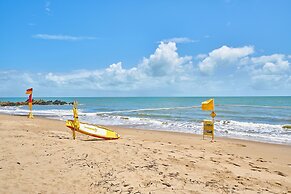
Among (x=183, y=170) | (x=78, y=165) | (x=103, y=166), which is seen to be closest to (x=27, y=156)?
(x=78, y=165)

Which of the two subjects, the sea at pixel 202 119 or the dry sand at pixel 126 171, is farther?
the sea at pixel 202 119

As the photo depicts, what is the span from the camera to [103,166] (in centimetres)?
592

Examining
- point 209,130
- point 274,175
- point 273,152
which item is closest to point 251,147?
point 273,152

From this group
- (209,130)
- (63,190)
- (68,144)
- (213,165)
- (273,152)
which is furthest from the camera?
(209,130)

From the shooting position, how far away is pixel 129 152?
737 centimetres

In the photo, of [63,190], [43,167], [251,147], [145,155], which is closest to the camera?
[63,190]

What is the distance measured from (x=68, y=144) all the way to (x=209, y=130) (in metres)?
5.98

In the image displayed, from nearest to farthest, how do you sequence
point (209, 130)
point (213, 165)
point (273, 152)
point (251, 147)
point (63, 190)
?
point (63, 190) → point (213, 165) → point (273, 152) → point (251, 147) → point (209, 130)

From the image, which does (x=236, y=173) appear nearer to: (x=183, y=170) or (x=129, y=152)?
(x=183, y=170)

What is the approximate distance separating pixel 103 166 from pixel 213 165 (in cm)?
259

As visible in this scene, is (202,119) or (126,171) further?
(202,119)

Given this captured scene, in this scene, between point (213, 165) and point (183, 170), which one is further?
point (213, 165)

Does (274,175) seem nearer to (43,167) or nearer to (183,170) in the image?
(183,170)

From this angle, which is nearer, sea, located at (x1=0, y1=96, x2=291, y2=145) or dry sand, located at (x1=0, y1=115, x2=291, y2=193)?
dry sand, located at (x1=0, y1=115, x2=291, y2=193)
